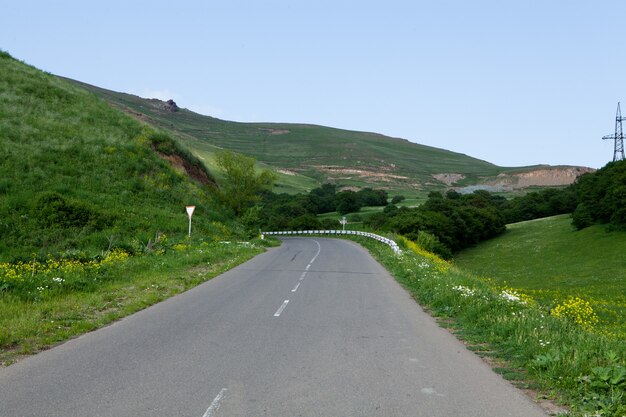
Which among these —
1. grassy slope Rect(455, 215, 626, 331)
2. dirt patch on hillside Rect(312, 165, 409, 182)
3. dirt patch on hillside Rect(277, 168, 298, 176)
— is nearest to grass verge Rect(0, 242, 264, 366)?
grassy slope Rect(455, 215, 626, 331)

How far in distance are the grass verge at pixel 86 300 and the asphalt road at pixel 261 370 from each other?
43cm

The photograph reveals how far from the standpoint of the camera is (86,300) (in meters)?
11.7

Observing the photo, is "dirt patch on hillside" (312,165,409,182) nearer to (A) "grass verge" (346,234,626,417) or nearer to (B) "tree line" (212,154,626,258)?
(B) "tree line" (212,154,626,258)

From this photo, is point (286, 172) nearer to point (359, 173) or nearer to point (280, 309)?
point (359, 173)

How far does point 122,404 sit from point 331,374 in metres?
2.60

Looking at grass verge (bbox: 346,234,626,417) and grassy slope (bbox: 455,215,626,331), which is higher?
grass verge (bbox: 346,234,626,417)

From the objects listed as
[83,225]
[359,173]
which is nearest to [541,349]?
[83,225]

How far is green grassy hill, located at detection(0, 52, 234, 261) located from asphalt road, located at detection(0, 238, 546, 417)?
38.4 ft

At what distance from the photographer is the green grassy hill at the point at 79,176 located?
25.5m

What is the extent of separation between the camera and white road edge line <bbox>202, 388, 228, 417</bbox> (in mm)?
5238

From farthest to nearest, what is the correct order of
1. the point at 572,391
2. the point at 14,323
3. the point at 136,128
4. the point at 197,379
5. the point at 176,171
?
the point at 136,128, the point at 176,171, the point at 14,323, the point at 197,379, the point at 572,391

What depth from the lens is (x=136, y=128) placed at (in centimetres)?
4762

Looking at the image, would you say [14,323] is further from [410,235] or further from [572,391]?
[410,235]

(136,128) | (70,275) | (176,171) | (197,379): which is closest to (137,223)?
(176,171)
